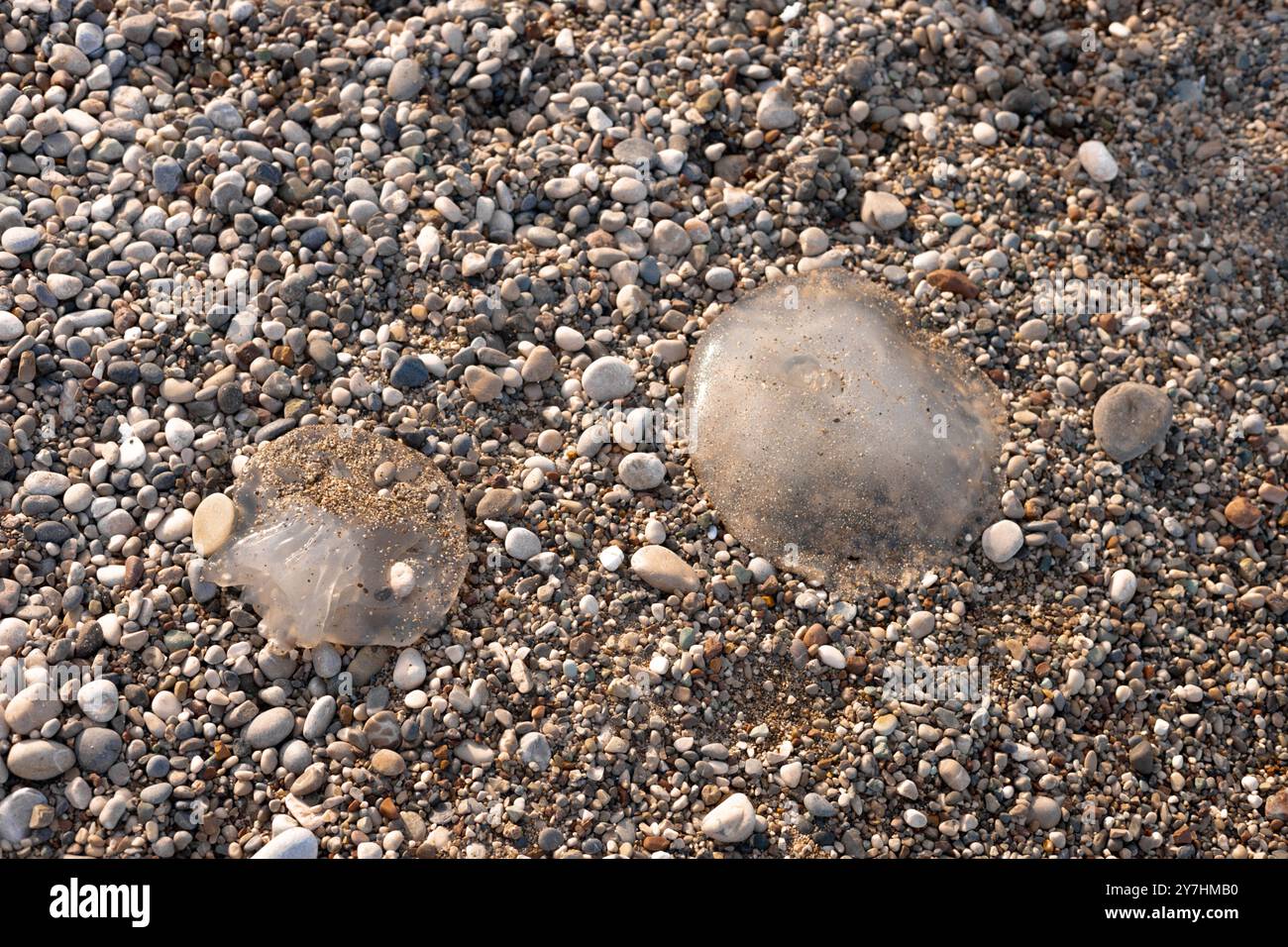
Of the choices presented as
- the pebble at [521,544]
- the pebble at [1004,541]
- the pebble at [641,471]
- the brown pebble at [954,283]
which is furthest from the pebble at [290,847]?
the brown pebble at [954,283]

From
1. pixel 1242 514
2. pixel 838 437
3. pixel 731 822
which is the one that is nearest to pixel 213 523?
pixel 731 822

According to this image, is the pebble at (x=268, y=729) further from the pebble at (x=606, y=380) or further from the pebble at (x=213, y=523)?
the pebble at (x=606, y=380)

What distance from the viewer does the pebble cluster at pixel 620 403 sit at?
3.34 metres

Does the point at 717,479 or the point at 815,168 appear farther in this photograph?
the point at 815,168

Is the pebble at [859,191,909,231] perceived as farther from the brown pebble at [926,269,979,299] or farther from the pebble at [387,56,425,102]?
the pebble at [387,56,425,102]

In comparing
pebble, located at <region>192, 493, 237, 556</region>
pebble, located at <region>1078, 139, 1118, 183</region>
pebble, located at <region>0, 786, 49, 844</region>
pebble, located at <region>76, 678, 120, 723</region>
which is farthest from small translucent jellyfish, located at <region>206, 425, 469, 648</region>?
pebble, located at <region>1078, 139, 1118, 183</region>

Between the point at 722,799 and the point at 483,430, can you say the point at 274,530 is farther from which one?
the point at 722,799

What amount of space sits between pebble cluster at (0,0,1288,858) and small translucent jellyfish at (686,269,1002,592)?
0.09 m

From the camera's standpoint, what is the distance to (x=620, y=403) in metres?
3.86

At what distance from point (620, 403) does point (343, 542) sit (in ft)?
3.39

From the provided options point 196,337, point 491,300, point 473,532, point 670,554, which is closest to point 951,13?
point 491,300

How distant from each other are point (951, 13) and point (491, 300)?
2.28 metres

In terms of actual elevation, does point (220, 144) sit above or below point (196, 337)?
above

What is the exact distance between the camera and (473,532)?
3.62m
